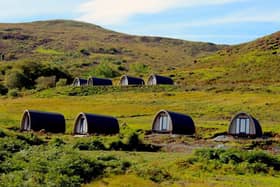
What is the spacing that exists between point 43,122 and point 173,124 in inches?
532

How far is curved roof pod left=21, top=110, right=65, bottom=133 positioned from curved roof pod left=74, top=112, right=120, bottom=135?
259cm

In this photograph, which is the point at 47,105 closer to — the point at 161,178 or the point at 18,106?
the point at 18,106

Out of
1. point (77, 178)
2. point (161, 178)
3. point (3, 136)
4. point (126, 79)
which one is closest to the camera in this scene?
point (77, 178)

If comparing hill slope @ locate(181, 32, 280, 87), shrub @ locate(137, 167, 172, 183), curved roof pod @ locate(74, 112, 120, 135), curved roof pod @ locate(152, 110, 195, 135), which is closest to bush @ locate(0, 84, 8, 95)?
hill slope @ locate(181, 32, 280, 87)

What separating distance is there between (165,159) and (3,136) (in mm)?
14904

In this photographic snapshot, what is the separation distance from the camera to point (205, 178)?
33688mm

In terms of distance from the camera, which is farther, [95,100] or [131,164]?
[95,100]

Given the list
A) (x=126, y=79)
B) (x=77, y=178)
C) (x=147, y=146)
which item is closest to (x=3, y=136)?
(x=147, y=146)

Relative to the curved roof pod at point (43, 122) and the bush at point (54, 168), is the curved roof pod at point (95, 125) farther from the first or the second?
the bush at point (54, 168)

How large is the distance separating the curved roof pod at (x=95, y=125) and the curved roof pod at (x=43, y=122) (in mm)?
2586

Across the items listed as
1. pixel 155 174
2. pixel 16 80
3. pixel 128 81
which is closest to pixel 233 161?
pixel 155 174

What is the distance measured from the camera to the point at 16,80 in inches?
5226

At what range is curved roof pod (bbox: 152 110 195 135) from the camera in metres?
63.9

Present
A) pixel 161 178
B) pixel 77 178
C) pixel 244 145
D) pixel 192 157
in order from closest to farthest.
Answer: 1. pixel 77 178
2. pixel 161 178
3. pixel 192 157
4. pixel 244 145
